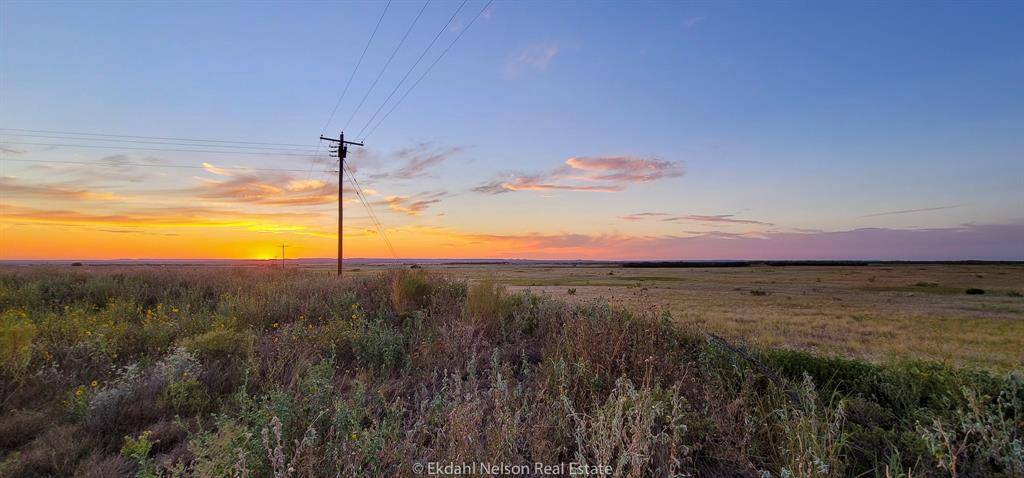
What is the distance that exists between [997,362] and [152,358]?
20.8m

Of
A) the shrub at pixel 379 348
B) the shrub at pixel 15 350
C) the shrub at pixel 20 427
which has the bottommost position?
the shrub at pixel 20 427

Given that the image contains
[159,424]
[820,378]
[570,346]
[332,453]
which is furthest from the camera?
[820,378]

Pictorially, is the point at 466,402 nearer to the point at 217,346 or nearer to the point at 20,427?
the point at 20,427

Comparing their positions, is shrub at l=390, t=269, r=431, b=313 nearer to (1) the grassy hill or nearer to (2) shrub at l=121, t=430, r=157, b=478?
(1) the grassy hill

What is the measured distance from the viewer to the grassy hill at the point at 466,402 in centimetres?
299

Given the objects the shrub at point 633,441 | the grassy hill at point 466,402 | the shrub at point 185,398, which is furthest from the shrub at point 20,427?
the shrub at point 633,441

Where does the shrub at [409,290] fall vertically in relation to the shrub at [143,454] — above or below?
above

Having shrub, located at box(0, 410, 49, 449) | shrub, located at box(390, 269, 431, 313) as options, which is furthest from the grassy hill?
shrub, located at box(390, 269, 431, 313)

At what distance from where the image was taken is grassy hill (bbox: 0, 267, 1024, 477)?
299 centimetres

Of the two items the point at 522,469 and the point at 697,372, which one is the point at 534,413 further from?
the point at 697,372

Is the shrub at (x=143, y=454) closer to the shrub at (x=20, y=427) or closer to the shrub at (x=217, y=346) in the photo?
the shrub at (x=20, y=427)

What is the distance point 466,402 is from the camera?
338 centimetres

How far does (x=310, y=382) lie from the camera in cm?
425

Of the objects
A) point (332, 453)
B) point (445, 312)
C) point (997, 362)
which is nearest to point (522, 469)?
point (332, 453)
